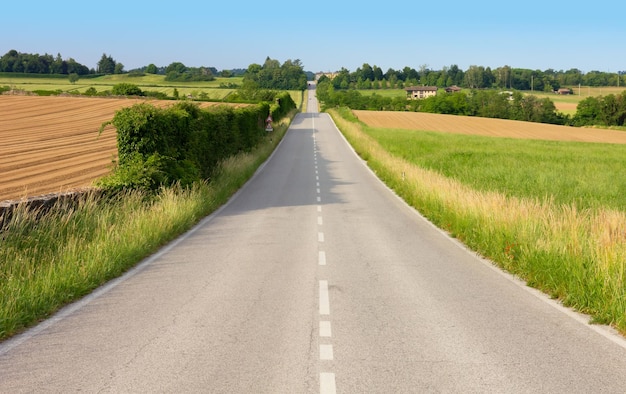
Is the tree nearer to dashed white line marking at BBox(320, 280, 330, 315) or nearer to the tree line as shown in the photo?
the tree line

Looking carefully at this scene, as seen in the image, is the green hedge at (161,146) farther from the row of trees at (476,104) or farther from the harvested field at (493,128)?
the row of trees at (476,104)

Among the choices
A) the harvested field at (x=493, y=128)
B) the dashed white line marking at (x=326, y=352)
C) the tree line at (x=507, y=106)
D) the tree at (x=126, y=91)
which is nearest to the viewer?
the dashed white line marking at (x=326, y=352)

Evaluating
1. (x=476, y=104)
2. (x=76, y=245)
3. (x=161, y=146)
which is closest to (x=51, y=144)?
(x=161, y=146)

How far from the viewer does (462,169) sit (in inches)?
1091

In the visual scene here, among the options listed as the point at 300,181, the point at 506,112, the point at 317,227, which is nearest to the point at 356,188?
the point at 300,181

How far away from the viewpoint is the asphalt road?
16.6 feet

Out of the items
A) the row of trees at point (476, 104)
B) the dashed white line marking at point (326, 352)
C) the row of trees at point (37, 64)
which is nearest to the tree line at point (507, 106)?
the row of trees at point (476, 104)

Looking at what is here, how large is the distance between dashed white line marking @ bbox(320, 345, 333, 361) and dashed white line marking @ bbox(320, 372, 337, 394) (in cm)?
41

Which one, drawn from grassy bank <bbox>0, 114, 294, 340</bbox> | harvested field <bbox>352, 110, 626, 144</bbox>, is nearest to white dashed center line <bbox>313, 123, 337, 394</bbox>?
grassy bank <bbox>0, 114, 294, 340</bbox>

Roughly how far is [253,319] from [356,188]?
1656 centimetres

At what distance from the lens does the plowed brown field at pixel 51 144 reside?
24.7m

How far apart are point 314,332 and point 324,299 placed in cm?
147

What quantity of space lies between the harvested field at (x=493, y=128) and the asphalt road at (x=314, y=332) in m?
72.4

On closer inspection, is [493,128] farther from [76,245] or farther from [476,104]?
[76,245]
